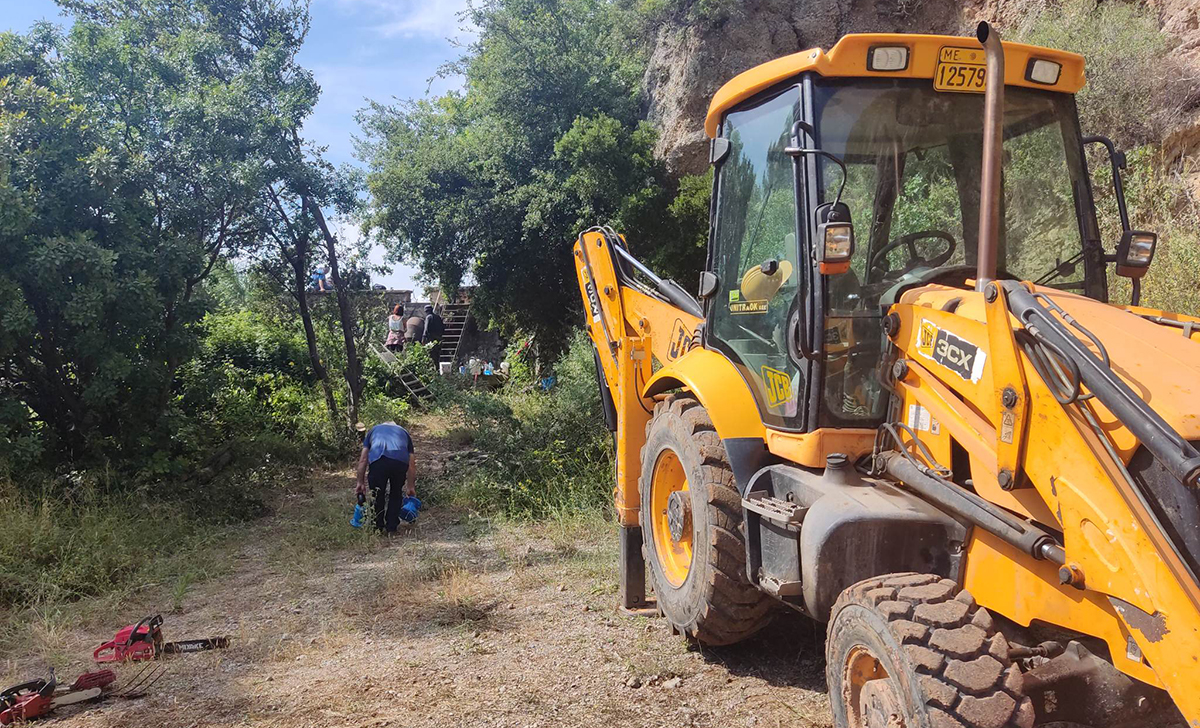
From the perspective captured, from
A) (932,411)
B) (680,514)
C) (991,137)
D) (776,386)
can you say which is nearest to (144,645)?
(680,514)

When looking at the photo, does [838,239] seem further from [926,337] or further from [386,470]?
[386,470]

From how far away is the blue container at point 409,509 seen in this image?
27.8ft

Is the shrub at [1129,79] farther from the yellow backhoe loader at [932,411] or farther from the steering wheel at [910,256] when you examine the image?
the steering wheel at [910,256]

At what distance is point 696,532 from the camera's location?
13.2 feet

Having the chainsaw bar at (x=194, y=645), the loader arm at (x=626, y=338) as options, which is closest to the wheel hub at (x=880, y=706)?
the loader arm at (x=626, y=338)

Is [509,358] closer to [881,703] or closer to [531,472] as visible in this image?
[531,472]

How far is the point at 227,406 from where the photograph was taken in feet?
36.2

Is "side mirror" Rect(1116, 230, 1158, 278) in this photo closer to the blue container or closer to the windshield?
the windshield

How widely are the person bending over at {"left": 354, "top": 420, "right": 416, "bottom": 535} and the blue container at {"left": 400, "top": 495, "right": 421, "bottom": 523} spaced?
→ 252 mm

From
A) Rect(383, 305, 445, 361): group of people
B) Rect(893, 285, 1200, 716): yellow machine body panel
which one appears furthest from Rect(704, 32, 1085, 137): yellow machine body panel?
Rect(383, 305, 445, 361): group of people

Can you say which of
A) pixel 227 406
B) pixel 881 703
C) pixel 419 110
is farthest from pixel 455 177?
pixel 881 703

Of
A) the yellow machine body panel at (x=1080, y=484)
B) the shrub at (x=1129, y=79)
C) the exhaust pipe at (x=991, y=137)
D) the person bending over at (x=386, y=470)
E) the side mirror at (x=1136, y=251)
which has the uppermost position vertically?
the shrub at (x=1129, y=79)

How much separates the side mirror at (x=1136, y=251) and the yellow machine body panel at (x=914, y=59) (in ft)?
2.18

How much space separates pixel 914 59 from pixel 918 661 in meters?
2.31
